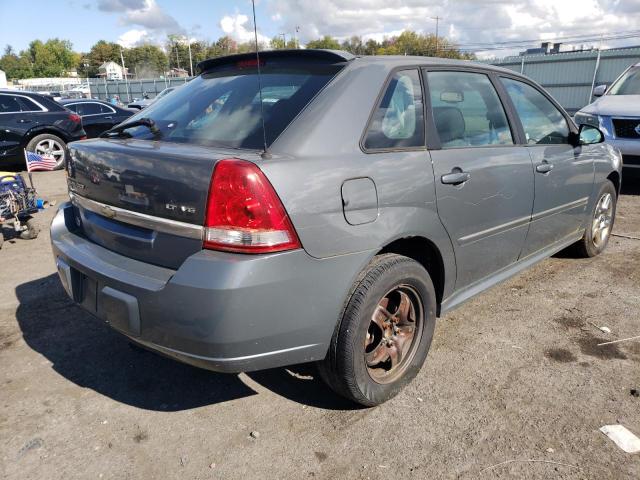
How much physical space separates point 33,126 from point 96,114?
11.9ft

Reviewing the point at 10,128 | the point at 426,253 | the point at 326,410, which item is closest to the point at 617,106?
the point at 426,253

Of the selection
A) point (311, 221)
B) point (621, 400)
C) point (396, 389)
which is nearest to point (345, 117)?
point (311, 221)

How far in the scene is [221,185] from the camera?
81.7 inches

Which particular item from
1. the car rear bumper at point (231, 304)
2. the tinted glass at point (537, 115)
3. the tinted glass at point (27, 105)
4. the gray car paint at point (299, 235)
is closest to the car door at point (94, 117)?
the tinted glass at point (27, 105)

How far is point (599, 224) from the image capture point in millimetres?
4887

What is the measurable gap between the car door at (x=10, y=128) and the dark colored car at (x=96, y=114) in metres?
2.79

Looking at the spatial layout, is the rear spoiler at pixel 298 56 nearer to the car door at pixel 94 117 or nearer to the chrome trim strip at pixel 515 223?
the chrome trim strip at pixel 515 223

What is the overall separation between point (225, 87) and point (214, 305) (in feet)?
4.63

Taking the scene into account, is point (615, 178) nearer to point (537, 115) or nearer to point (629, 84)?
point (537, 115)

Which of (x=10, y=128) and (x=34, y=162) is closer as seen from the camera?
(x=34, y=162)

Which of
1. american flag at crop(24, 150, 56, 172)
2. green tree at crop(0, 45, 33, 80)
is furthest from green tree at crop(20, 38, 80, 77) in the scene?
american flag at crop(24, 150, 56, 172)

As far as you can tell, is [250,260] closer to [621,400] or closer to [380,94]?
[380,94]

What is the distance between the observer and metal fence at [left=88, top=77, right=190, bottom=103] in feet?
122

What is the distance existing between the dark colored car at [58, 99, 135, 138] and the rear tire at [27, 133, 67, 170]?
251cm
